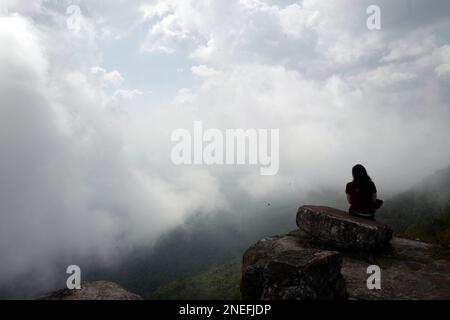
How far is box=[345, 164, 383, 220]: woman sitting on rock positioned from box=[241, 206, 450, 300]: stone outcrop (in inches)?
32.5

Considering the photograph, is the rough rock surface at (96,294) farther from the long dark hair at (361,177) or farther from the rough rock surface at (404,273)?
the long dark hair at (361,177)

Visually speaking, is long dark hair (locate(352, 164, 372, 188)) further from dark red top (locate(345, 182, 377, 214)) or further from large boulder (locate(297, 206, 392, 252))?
large boulder (locate(297, 206, 392, 252))

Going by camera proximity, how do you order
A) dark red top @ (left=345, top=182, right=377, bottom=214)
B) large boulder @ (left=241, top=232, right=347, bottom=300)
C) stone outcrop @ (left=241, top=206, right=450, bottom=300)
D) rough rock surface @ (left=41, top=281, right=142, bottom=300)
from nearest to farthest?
large boulder @ (left=241, top=232, right=347, bottom=300) → stone outcrop @ (left=241, top=206, right=450, bottom=300) → rough rock surface @ (left=41, top=281, right=142, bottom=300) → dark red top @ (left=345, top=182, right=377, bottom=214)

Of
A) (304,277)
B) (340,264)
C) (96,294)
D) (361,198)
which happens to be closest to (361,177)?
(361,198)

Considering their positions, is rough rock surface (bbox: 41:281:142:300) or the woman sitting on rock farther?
the woman sitting on rock

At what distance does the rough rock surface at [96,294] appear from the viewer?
37.9ft

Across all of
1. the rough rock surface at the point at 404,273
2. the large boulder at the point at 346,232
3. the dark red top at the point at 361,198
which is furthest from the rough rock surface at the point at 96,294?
the dark red top at the point at 361,198

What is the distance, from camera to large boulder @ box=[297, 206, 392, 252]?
50.2ft

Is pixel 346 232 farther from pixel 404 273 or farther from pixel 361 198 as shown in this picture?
pixel 404 273

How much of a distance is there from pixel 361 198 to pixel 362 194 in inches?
9.0

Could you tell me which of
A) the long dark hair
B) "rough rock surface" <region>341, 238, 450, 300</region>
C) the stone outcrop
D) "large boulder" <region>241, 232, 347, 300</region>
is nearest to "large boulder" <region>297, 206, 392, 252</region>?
the stone outcrop

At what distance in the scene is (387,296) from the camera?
458 inches

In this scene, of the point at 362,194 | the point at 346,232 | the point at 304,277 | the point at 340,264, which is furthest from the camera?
the point at 362,194

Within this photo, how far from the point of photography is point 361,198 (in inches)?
666
